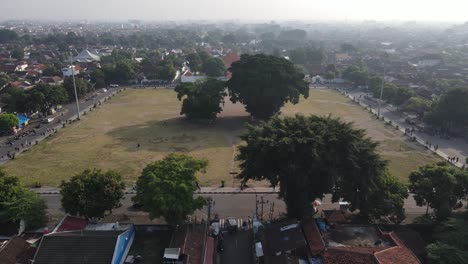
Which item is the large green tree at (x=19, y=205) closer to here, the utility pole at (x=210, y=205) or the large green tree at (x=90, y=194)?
the large green tree at (x=90, y=194)

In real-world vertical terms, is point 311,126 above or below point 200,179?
above

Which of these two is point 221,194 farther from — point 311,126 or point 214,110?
point 214,110

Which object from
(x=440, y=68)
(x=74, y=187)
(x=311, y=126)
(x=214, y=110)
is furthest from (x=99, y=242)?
(x=440, y=68)

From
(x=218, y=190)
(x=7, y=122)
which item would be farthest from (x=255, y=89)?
(x=7, y=122)

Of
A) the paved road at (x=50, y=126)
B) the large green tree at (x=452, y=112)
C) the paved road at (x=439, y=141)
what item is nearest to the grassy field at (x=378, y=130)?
the paved road at (x=439, y=141)

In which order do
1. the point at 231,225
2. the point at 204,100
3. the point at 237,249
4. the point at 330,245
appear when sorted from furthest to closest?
1. the point at 204,100
2. the point at 231,225
3. the point at 237,249
4. the point at 330,245

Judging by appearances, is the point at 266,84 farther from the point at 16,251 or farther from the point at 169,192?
the point at 16,251
